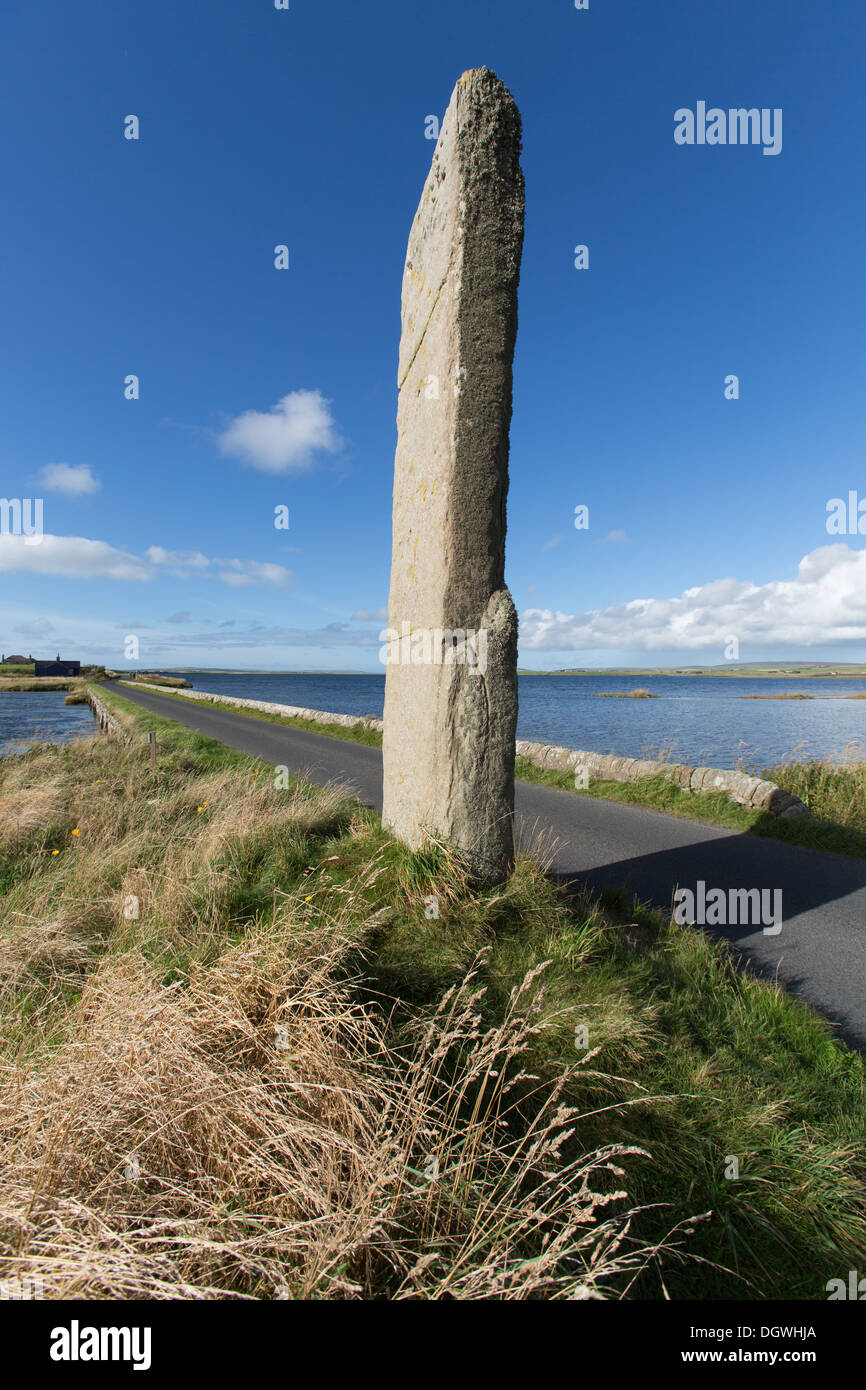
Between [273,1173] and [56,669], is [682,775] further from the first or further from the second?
[56,669]

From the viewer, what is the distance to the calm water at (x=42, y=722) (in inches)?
932

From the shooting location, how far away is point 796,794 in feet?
32.4

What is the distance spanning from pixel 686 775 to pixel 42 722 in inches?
1293

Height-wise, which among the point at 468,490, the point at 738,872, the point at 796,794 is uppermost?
the point at 468,490

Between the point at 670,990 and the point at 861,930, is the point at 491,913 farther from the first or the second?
the point at 861,930

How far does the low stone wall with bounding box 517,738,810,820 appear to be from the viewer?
8672 millimetres

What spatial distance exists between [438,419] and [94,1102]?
14.7ft

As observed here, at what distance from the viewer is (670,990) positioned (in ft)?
13.3

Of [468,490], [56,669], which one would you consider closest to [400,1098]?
[468,490]

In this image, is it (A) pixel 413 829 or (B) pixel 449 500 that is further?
(A) pixel 413 829

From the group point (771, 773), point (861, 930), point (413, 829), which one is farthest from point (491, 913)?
point (771, 773)

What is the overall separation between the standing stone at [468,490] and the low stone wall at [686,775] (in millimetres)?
4198

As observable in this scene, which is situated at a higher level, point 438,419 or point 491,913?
point 438,419
